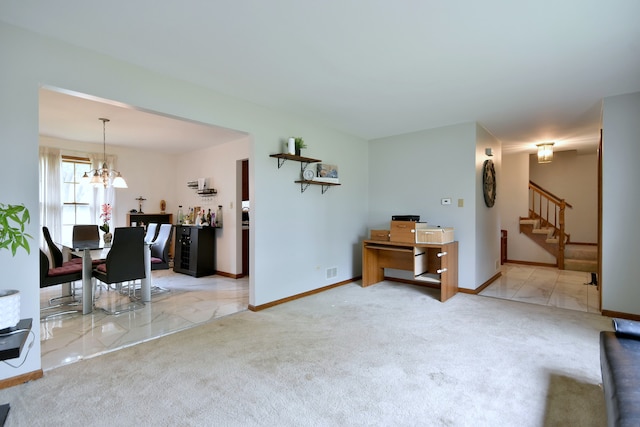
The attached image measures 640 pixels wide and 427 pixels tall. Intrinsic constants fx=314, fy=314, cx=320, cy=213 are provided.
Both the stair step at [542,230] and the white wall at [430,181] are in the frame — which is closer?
the white wall at [430,181]

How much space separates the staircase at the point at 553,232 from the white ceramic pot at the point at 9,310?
7895mm

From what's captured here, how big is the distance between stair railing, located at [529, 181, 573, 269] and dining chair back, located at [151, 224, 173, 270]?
7.31m

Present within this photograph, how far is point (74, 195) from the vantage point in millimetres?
5570

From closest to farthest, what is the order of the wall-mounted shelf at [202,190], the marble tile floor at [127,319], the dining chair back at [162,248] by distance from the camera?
1. the marble tile floor at [127,319]
2. the dining chair back at [162,248]
3. the wall-mounted shelf at [202,190]

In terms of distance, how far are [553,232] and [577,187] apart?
1363mm

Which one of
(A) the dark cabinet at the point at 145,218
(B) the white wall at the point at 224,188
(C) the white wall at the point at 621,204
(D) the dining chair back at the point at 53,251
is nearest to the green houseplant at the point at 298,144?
(B) the white wall at the point at 224,188

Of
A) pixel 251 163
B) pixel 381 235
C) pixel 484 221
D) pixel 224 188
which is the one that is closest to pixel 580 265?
pixel 484 221

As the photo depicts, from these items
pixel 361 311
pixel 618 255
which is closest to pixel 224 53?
pixel 361 311

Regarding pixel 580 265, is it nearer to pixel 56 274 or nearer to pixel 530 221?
pixel 530 221

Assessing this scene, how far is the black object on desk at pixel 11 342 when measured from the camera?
5.16ft

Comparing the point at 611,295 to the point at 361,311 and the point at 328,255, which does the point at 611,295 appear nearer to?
the point at 361,311

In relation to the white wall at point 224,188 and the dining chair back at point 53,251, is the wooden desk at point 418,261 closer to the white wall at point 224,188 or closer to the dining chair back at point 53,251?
the white wall at point 224,188

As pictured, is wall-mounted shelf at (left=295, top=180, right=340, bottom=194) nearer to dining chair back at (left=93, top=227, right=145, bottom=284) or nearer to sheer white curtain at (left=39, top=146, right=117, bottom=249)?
dining chair back at (left=93, top=227, right=145, bottom=284)

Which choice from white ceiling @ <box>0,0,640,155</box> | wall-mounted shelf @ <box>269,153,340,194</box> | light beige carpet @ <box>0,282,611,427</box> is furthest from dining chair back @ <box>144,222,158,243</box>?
wall-mounted shelf @ <box>269,153,340,194</box>
